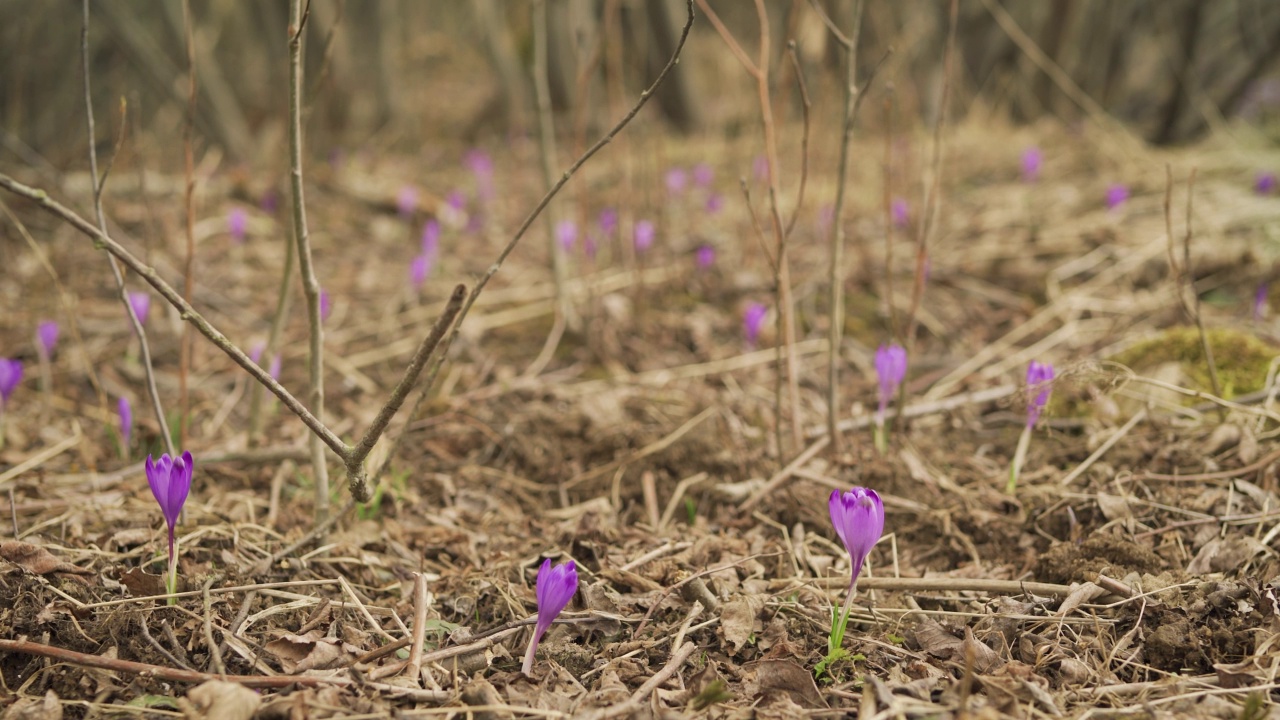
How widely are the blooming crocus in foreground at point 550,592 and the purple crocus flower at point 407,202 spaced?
14.0ft

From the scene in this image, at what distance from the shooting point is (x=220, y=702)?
1396 millimetres

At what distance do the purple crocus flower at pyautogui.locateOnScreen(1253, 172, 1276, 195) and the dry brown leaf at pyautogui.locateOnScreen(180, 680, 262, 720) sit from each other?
452 cm

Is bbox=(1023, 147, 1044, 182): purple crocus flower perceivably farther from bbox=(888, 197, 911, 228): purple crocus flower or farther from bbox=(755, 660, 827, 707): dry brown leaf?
bbox=(755, 660, 827, 707): dry brown leaf

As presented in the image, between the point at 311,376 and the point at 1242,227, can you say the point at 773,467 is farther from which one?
the point at 1242,227

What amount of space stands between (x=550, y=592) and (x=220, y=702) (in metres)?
0.56

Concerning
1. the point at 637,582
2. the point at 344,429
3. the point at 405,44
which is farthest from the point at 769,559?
the point at 405,44

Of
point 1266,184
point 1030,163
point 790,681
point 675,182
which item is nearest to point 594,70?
point 675,182

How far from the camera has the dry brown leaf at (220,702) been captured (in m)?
1.38

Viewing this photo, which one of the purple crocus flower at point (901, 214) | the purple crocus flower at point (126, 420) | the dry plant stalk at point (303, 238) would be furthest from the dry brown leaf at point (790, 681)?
the purple crocus flower at point (901, 214)

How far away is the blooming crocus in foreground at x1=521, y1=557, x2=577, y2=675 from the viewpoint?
1593 mm

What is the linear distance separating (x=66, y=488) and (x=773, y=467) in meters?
1.93

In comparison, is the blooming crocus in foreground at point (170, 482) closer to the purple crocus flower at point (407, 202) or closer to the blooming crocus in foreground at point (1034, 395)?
the blooming crocus in foreground at point (1034, 395)

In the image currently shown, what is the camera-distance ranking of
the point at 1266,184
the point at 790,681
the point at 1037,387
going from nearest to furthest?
the point at 790,681
the point at 1037,387
the point at 1266,184

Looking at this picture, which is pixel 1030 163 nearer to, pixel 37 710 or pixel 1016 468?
pixel 1016 468
